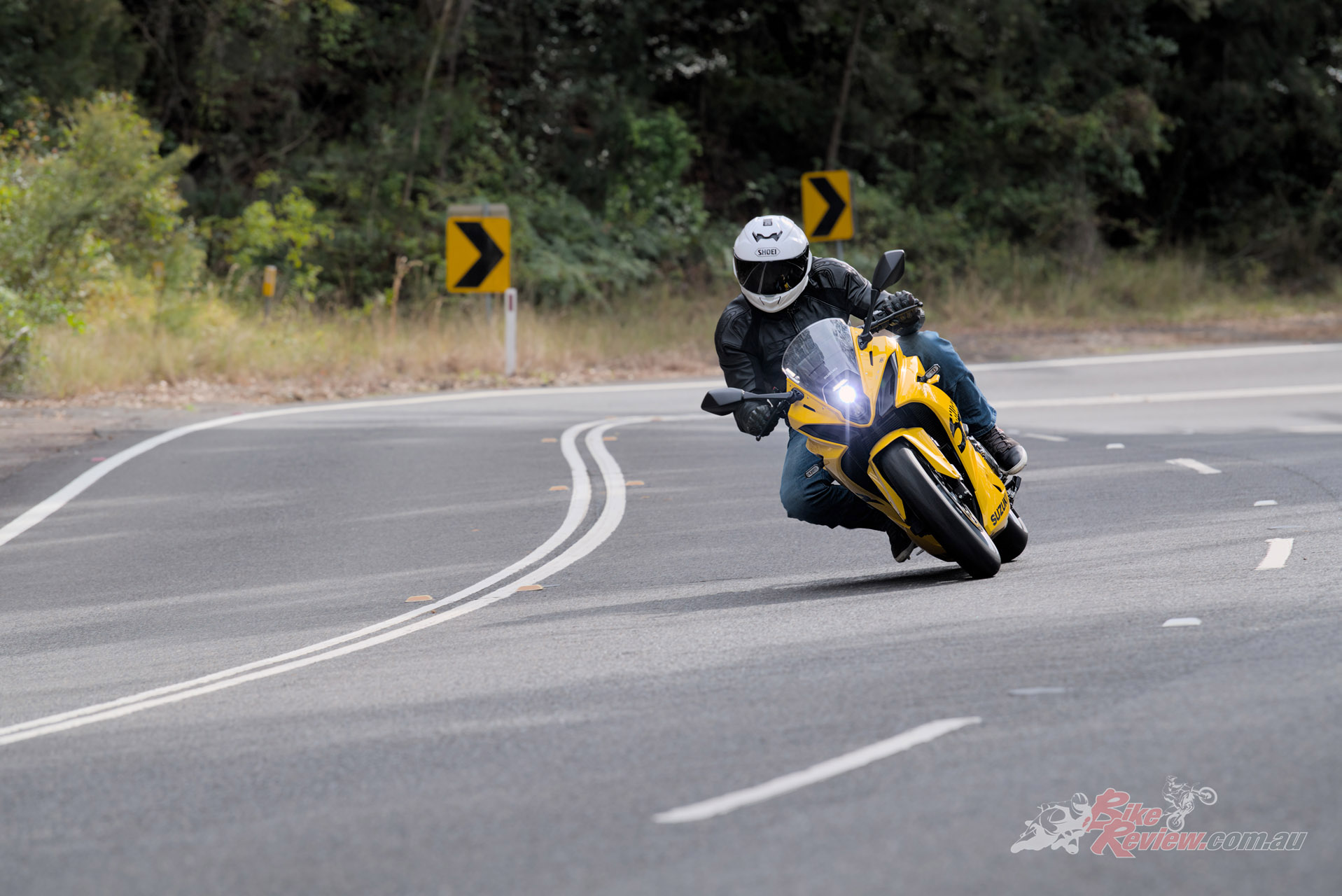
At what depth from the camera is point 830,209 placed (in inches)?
861

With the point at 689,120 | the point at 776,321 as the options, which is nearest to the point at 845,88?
the point at 689,120

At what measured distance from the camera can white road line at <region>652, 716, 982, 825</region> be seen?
3.79 m

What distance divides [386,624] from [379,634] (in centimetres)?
24

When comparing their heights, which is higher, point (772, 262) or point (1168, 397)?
point (772, 262)

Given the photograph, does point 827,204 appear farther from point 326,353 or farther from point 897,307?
A: point 897,307

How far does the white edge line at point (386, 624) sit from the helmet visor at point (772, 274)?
2.05m

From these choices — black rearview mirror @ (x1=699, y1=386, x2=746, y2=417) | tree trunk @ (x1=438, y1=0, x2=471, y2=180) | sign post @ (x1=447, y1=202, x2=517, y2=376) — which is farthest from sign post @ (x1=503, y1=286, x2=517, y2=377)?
black rearview mirror @ (x1=699, y1=386, x2=746, y2=417)

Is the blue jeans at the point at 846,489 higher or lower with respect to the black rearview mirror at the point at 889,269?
lower

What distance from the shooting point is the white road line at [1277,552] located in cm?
690

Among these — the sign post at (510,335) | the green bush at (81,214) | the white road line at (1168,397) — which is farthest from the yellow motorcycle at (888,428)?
the sign post at (510,335)

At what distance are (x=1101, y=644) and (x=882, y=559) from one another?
8.90ft

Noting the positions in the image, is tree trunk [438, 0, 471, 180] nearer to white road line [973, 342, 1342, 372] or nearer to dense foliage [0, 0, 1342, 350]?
dense foliage [0, 0, 1342, 350]

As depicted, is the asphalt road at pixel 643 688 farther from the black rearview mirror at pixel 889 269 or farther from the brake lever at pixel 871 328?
the black rearview mirror at pixel 889 269

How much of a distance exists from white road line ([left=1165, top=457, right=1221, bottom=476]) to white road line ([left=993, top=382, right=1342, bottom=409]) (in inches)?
175
